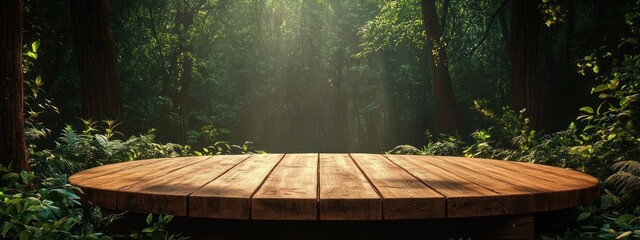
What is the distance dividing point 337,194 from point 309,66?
33.5 m

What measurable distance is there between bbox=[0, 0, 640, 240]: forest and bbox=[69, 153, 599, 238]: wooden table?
16 cm

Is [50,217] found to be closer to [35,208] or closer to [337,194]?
[35,208]

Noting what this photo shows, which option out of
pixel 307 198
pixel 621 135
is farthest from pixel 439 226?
pixel 621 135

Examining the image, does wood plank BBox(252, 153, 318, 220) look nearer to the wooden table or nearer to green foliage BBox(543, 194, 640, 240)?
the wooden table

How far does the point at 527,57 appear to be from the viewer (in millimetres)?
7961

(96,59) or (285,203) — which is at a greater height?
(96,59)

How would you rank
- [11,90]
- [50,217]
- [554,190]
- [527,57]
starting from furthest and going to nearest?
1. [527,57]
2. [11,90]
3. [50,217]
4. [554,190]

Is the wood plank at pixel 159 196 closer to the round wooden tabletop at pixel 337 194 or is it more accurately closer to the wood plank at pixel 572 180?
the round wooden tabletop at pixel 337 194

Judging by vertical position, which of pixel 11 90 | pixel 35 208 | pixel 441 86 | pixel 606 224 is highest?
pixel 441 86

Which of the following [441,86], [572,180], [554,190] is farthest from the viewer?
[441,86]

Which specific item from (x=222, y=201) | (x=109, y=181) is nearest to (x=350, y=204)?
(x=222, y=201)

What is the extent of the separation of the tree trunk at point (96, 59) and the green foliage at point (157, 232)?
519cm

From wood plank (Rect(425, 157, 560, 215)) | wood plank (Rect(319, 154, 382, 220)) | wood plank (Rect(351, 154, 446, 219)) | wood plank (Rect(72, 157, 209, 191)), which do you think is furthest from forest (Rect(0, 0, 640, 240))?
wood plank (Rect(351, 154, 446, 219))

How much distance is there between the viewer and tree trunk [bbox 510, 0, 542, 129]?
7824 mm
